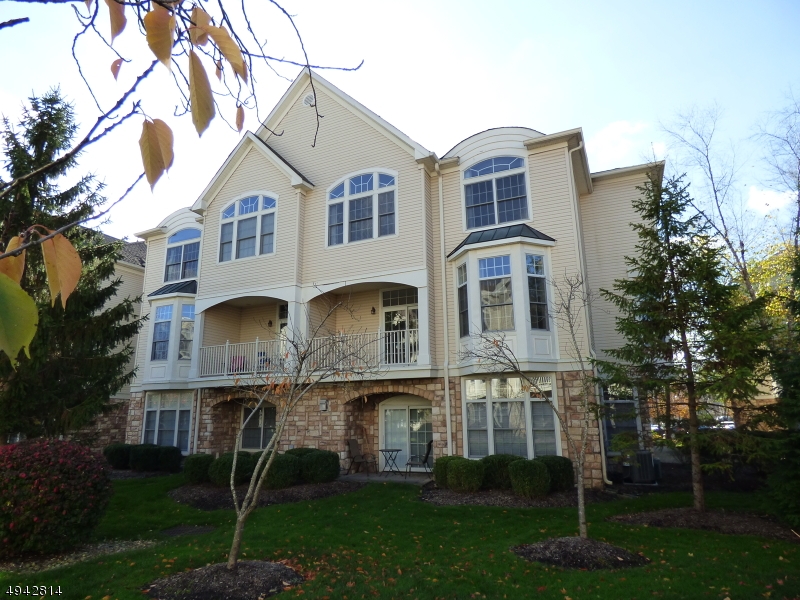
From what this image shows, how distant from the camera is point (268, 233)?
18.1 meters

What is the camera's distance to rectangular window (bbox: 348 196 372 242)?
16797mm

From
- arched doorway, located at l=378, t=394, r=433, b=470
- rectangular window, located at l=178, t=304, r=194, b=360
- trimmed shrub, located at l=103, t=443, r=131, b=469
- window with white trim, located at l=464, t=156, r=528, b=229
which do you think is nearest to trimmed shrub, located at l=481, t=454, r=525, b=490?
arched doorway, located at l=378, t=394, r=433, b=470

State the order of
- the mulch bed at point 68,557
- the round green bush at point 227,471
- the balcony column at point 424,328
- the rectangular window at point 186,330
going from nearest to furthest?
the mulch bed at point 68,557 → the round green bush at point 227,471 → the balcony column at point 424,328 → the rectangular window at point 186,330

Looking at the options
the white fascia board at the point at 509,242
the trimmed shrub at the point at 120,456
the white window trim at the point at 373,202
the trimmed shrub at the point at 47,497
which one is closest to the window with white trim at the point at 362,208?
the white window trim at the point at 373,202

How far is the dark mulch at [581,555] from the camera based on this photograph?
24.5ft

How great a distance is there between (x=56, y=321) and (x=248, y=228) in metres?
7.42

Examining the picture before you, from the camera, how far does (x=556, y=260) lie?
14617mm

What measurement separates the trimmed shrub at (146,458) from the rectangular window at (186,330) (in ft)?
11.3

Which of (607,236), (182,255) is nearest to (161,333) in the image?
(182,255)

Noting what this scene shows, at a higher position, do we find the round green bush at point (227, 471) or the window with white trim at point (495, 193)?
the window with white trim at point (495, 193)

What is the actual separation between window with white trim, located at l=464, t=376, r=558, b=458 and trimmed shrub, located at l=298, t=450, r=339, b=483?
373cm

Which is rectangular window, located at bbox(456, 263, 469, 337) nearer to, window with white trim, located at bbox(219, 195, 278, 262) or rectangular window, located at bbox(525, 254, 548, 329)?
rectangular window, located at bbox(525, 254, 548, 329)

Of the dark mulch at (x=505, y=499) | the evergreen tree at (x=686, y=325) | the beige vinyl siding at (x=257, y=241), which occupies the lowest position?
the dark mulch at (x=505, y=499)

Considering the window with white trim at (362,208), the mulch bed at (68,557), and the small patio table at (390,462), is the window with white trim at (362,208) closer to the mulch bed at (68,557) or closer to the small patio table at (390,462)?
the small patio table at (390,462)
